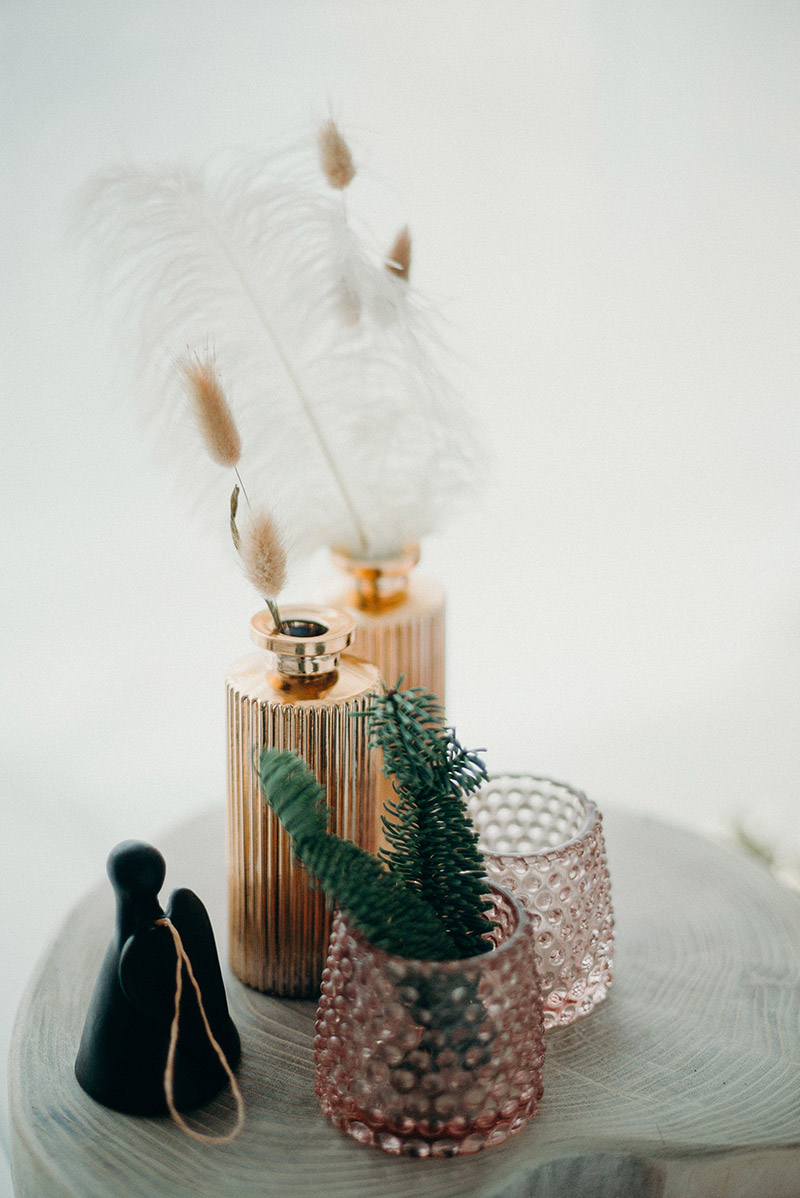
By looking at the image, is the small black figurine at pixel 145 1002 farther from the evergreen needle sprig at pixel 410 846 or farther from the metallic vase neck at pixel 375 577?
the metallic vase neck at pixel 375 577

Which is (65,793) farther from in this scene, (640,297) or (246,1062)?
(640,297)

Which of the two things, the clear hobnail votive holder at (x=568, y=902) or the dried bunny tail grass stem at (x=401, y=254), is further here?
the dried bunny tail grass stem at (x=401, y=254)

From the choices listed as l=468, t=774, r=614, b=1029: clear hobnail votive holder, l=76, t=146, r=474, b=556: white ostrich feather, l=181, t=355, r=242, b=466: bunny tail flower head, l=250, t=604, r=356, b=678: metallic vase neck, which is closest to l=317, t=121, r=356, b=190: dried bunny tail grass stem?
l=76, t=146, r=474, b=556: white ostrich feather

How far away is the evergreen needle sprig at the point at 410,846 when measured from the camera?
1.79 ft

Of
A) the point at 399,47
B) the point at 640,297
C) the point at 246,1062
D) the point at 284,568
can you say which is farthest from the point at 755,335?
the point at 246,1062

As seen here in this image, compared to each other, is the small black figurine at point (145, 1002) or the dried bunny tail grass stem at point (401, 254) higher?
the dried bunny tail grass stem at point (401, 254)

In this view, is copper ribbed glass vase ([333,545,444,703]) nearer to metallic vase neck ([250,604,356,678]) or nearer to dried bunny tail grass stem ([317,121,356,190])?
metallic vase neck ([250,604,356,678])

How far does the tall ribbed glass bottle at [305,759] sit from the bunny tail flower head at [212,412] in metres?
0.11

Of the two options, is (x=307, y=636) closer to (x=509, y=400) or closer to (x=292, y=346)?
(x=292, y=346)

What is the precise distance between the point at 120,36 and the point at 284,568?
65 centimetres

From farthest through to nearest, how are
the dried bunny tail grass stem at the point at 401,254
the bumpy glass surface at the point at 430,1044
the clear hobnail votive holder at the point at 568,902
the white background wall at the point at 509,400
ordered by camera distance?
1. the white background wall at the point at 509,400
2. the dried bunny tail grass stem at the point at 401,254
3. the clear hobnail votive holder at the point at 568,902
4. the bumpy glass surface at the point at 430,1044

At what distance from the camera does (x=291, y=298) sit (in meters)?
0.75

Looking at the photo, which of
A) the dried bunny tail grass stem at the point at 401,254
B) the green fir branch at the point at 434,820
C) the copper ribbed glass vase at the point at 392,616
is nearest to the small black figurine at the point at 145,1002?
the green fir branch at the point at 434,820

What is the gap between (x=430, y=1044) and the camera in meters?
0.54
